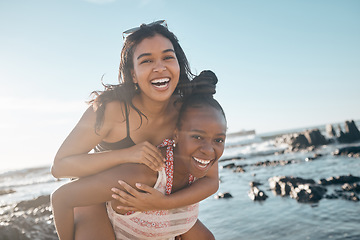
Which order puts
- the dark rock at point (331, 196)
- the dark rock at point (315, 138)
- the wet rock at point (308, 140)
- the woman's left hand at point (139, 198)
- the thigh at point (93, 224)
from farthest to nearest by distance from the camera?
the dark rock at point (315, 138) → the wet rock at point (308, 140) → the dark rock at point (331, 196) → the thigh at point (93, 224) → the woman's left hand at point (139, 198)

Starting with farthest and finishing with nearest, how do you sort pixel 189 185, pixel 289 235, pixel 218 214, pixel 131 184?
pixel 218 214 → pixel 289 235 → pixel 189 185 → pixel 131 184

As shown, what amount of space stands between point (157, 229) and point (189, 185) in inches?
22.2

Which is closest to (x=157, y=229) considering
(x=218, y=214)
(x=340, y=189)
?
(x=218, y=214)

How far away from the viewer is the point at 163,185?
2.49 metres

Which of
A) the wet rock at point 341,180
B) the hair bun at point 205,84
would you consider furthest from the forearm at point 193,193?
the wet rock at point 341,180

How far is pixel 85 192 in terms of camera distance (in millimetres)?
2271

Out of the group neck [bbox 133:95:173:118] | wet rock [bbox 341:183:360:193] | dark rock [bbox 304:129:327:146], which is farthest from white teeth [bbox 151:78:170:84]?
dark rock [bbox 304:129:327:146]

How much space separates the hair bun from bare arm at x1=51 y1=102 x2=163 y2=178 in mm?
892

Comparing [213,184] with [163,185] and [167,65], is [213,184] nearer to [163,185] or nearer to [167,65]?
[163,185]

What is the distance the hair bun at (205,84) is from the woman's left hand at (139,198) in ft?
3.98

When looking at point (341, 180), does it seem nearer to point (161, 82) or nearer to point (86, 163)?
point (161, 82)

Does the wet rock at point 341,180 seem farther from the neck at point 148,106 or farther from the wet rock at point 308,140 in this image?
the wet rock at point 308,140

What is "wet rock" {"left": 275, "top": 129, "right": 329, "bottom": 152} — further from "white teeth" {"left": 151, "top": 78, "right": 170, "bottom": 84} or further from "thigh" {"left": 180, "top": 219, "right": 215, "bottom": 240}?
"white teeth" {"left": 151, "top": 78, "right": 170, "bottom": 84}

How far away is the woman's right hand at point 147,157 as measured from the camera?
236cm
